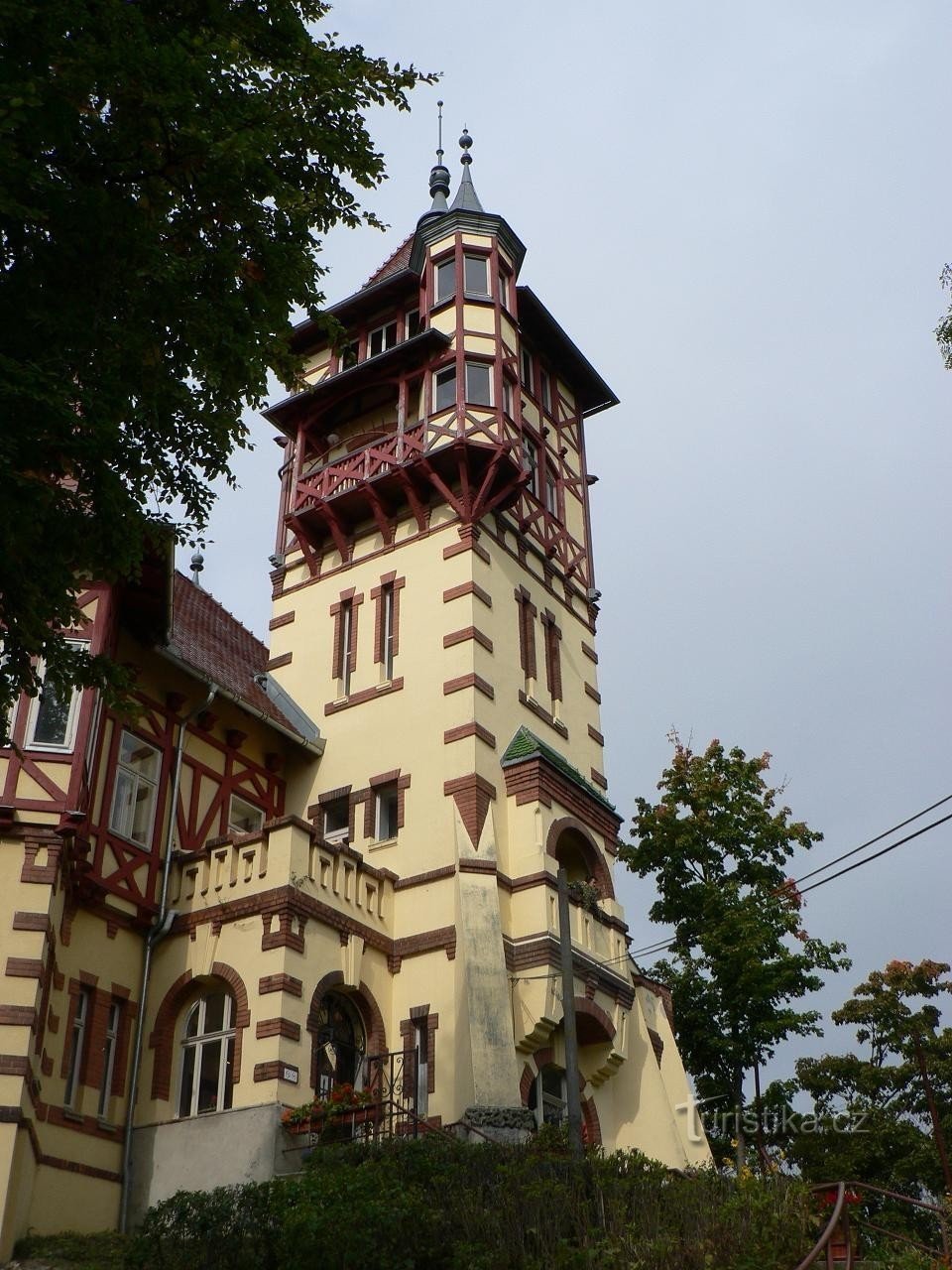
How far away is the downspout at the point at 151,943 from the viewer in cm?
1734

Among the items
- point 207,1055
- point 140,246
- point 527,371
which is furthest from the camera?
point 527,371

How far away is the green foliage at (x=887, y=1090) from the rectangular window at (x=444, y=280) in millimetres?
18228

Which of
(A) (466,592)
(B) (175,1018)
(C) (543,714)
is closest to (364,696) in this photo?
(A) (466,592)

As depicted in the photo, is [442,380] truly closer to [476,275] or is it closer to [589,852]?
[476,275]

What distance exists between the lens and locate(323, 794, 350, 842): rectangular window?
893 inches

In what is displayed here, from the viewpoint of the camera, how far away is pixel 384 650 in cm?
2402

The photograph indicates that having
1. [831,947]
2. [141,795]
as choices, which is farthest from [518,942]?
[831,947]

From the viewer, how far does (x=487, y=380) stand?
2622 cm

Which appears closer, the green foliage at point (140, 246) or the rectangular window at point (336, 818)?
the green foliage at point (140, 246)

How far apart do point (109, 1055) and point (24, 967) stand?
2874 mm

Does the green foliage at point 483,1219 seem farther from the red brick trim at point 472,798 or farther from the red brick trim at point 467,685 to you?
the red brick trim at point 467,685

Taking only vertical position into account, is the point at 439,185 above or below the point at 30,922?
above

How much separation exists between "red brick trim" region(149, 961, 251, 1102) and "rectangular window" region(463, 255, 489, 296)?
15.2 m

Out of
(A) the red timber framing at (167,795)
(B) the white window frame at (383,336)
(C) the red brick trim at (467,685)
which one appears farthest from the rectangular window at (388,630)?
(B) the white window frame at (383,336)
